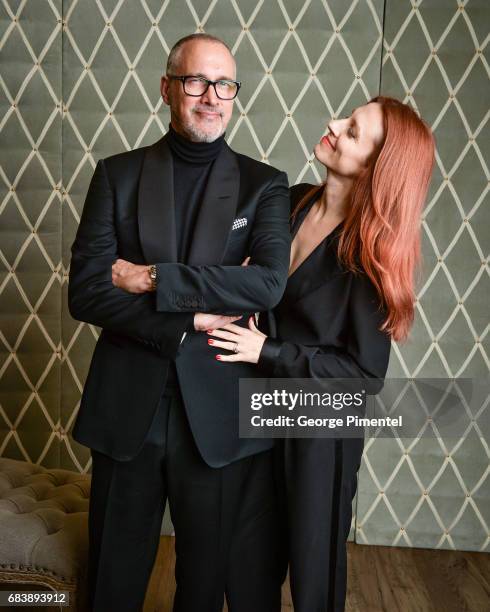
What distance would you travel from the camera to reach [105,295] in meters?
1.60

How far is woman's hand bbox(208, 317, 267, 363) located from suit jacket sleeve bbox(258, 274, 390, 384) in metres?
0.03

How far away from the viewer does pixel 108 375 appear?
5.44 feet

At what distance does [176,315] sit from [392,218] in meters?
0.65

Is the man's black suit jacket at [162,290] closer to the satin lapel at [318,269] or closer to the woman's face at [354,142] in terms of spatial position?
the satin lapel at [318,269]

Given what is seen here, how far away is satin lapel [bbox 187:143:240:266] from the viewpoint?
1631 millimetres

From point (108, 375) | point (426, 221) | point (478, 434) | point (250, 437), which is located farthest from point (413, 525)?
point (108, 375)

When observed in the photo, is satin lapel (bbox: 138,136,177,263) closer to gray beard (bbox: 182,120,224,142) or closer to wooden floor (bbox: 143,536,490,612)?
gray beard (bbox: 182,120,224,142)

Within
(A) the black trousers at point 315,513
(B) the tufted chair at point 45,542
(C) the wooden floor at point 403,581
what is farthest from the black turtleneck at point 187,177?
(C) the wooden floor at point 403,581

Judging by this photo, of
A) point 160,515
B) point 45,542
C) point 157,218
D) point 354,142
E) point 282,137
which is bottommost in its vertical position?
point 45,542

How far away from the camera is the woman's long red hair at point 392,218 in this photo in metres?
1.74

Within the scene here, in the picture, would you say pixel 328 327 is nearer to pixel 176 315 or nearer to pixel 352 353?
pixel 352 353

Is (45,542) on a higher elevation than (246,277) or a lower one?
lower

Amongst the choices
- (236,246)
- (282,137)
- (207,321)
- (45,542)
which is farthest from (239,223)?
(282,137)

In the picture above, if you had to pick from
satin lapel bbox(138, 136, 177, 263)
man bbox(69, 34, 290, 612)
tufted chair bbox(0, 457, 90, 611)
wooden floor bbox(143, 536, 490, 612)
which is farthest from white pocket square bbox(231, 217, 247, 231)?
wooden floor bbox(143, 536, 490, 612)
